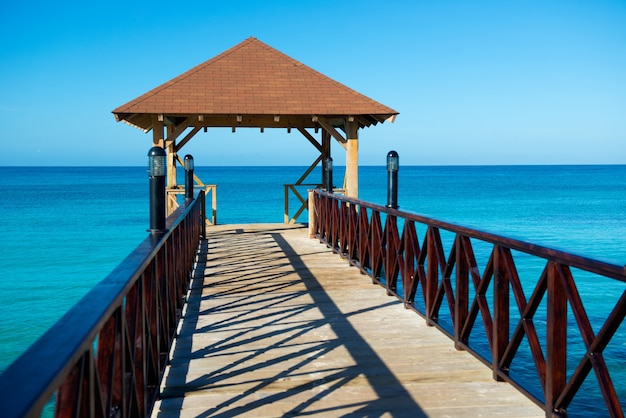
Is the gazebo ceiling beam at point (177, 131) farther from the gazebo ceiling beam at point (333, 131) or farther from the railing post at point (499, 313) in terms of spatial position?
the railing post at point (499, 313)

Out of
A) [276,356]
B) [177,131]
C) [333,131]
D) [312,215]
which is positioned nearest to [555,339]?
[276,356]

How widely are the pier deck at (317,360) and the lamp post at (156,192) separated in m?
0.87

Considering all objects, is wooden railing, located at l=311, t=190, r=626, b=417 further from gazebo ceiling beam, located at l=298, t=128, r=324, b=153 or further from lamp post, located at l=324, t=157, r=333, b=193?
gazebo ceiling beam, located at l=298, t=128, r=324, b=153

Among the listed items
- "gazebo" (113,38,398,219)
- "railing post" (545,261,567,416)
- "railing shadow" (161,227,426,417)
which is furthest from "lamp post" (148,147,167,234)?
"gazebo" (113,38,398,219)

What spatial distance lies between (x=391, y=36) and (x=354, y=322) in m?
28.6

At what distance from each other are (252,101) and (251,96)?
25cm

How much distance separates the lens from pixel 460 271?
433 centimetres

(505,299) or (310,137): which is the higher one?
(310,137)

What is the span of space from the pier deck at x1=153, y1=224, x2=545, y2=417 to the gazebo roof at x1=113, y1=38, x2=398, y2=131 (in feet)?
17.0

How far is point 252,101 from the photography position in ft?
38.9

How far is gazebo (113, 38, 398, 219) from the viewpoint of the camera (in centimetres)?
1149

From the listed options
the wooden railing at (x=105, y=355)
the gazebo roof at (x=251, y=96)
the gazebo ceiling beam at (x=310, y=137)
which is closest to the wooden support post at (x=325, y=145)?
the gazebo ceiling beam at (x=310, y=137)

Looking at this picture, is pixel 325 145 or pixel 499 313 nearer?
pixel 499 313

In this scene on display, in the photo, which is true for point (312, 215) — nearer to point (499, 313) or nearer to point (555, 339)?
point (499, 313)
